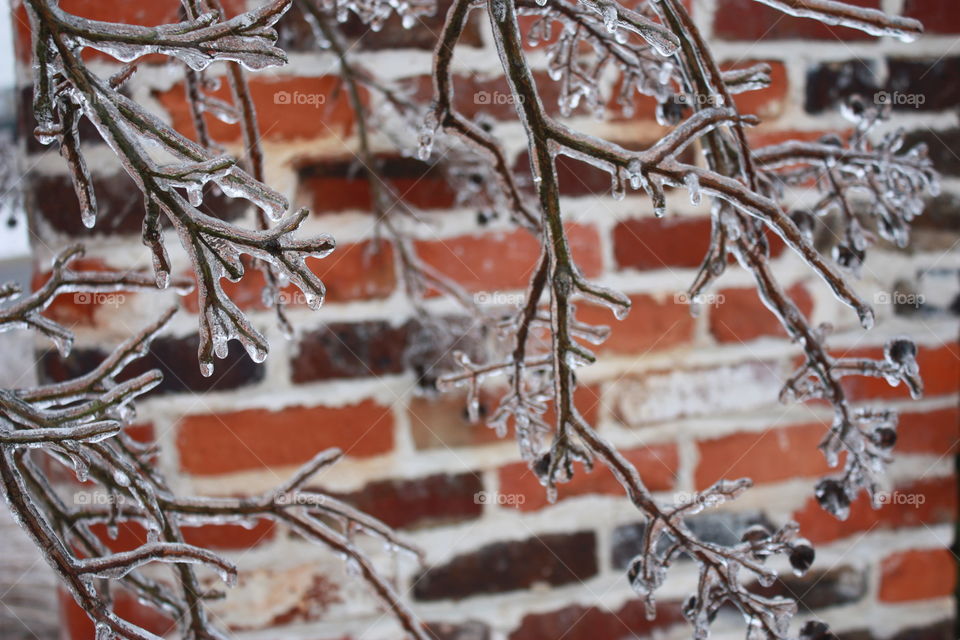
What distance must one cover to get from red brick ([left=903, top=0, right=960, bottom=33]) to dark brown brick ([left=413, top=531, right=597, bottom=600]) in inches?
23.4

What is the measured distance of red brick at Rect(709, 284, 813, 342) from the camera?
2.21ft

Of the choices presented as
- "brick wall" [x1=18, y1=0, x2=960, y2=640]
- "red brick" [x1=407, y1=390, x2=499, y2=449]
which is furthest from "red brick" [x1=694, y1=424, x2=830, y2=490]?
"red brick" [x1=407, y1=390, x2=499, y2=449]

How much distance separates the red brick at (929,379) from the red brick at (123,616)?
67 cm

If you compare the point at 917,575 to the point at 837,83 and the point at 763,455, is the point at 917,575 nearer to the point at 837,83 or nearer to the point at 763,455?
the point at 763,455

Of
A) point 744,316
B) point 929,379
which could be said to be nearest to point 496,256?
point 744,316

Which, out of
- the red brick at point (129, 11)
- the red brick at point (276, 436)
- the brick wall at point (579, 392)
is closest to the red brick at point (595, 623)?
the brick wall at point (579, 392)

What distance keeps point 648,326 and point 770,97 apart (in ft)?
0.81

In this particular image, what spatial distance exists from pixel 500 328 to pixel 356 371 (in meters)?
0.28

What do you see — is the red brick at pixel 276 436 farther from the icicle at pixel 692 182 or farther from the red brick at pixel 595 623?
the icicle at pixel 692 182

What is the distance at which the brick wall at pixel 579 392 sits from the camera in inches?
23.8

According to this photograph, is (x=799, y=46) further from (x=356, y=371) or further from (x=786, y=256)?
(x=356, y=371)

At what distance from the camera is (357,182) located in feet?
2.06

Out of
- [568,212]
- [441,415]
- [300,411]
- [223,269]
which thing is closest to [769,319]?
[568,212]

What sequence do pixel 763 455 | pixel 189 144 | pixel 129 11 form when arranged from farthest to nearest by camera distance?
pixel 763 455 → pixel 129 11 → pixel 189 144
